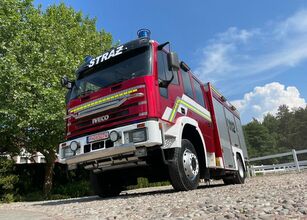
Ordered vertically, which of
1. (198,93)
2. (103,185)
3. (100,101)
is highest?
(198,93)

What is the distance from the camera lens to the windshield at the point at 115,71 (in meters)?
7.80

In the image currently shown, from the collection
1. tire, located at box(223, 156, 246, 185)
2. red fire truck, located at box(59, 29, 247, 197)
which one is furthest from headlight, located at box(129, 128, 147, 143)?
tire, located at box(223, 156, 246, 185)

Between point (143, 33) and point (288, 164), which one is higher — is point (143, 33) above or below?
above

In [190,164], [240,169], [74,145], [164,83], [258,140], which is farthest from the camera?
[258,140]

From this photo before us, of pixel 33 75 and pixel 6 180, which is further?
pixel 33 75

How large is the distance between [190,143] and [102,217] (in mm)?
3683

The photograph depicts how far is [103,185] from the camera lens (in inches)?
371

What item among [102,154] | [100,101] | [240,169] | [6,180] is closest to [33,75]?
[6,180]

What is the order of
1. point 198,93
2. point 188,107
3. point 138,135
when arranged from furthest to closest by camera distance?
point 198,93, point 188,107, point 138,135

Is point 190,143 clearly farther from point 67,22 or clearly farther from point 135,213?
point 67,22

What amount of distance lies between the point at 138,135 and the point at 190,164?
166 centimetres

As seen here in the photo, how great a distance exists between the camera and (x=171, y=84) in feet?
27.2

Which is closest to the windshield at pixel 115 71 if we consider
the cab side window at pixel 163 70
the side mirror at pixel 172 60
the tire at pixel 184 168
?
the cab side window at pixel 163 70

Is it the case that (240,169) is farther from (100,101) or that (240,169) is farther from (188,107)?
(100,101)
